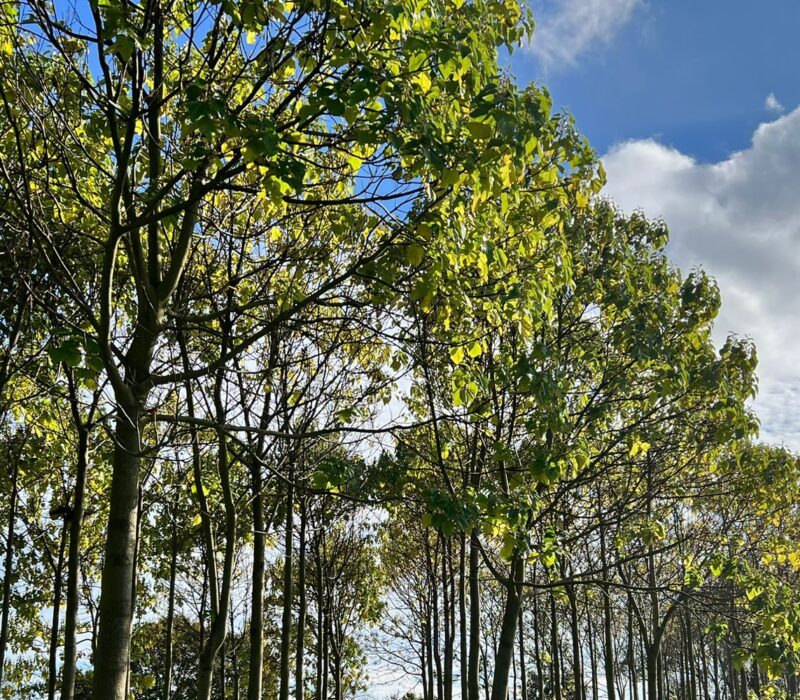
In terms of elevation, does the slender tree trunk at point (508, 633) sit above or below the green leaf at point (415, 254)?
below

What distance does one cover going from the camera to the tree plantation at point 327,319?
4.18 m

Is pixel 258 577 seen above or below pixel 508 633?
above

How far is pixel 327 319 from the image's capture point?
6145 mm

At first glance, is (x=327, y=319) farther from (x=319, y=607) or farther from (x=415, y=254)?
(x=319, y=607)

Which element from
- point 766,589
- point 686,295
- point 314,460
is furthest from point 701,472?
point 314,460

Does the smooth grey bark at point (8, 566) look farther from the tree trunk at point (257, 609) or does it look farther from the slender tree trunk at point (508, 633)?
the slender tree trunk at point (508, 633)

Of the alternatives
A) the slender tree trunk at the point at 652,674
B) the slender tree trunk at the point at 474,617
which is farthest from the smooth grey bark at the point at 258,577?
the slender tree trunk at the point at 652,674

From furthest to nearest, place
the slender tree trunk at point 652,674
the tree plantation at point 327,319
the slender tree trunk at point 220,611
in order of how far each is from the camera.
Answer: the slender tree trunk at point 652,674 → the slender tree trunk at point 220,611 → the tree plantation at point 327,319

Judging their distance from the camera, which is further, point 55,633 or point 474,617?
point 55,633

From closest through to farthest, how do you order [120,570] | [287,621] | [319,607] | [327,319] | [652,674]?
[120,570], [327,319], [287,621], [652,674], [319,607]

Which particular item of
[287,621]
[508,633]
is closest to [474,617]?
[508,633]

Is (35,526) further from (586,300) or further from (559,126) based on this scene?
(559,126)

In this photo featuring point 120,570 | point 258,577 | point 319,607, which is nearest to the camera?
point 120,570

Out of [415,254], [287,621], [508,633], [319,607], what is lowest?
[508,633]
